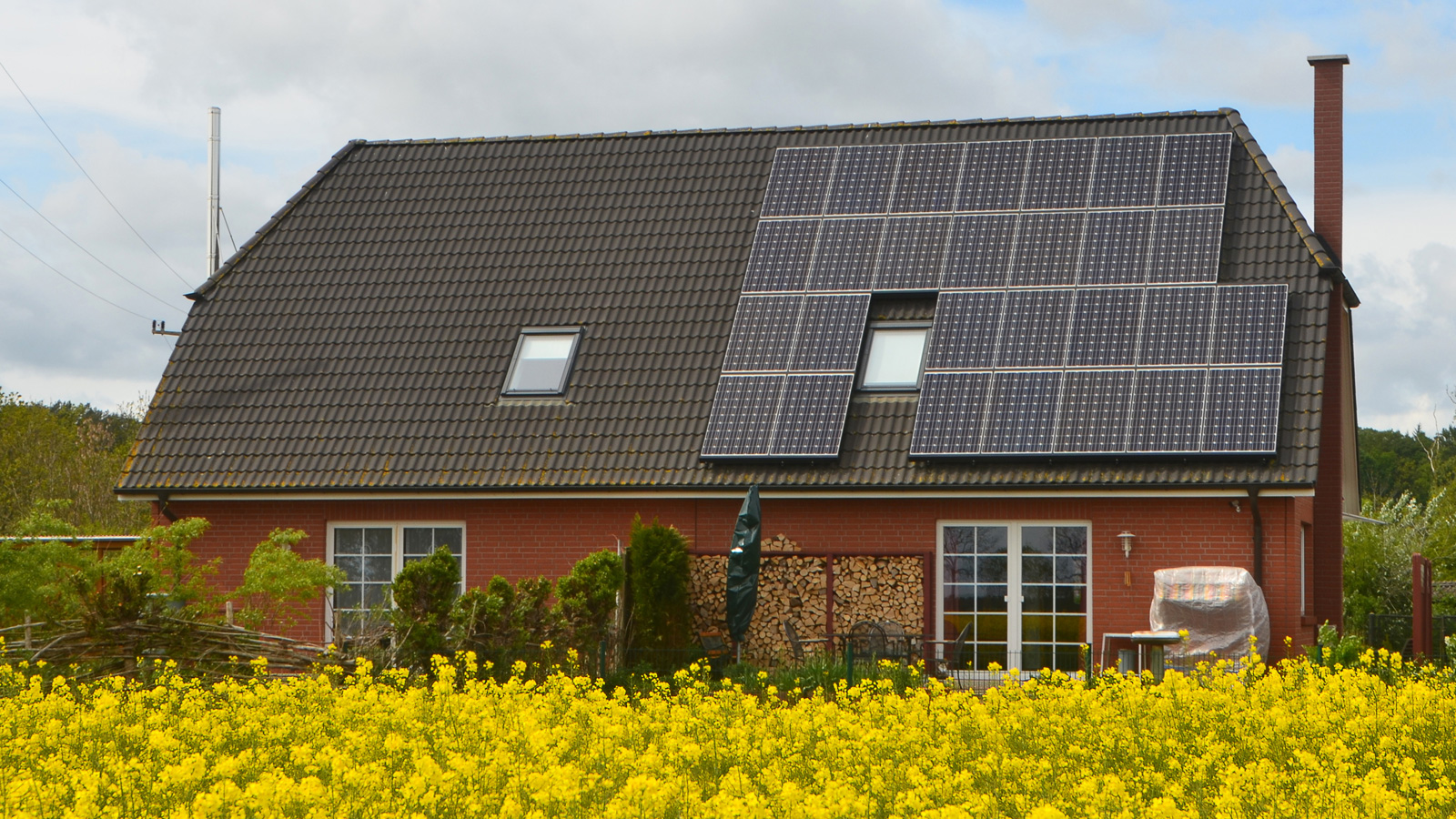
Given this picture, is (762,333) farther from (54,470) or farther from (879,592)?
(54,470)

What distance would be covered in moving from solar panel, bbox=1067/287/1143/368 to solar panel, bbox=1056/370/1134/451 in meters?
0.19

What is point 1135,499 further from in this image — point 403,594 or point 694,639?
point 403,594

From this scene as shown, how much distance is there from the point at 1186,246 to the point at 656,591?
7.00 metres

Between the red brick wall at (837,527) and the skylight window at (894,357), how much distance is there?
60.7 inches

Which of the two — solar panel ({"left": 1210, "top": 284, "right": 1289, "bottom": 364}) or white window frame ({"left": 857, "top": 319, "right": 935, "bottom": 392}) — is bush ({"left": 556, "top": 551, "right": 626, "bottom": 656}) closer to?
white window frame ({"left": 857, "top": 319, "right": 935, "bottom": 392})

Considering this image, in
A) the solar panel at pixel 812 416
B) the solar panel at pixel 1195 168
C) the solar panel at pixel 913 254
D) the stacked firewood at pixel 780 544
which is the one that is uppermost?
the solar panel at pixel 1195 168

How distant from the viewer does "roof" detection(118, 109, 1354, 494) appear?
17234 millimetres

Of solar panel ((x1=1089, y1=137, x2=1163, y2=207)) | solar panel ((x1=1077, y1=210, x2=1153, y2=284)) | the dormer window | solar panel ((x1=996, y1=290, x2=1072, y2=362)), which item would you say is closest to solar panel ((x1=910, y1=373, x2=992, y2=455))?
solar panel ((x1=996, y1=290, x2=1072, y2=362))

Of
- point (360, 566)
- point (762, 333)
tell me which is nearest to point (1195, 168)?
point (762, 333)

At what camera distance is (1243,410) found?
16.1m

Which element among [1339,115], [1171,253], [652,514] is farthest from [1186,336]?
[652,514]

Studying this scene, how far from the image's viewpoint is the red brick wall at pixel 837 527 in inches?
637

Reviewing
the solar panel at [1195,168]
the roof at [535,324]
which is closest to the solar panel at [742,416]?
the roof at [535,324]

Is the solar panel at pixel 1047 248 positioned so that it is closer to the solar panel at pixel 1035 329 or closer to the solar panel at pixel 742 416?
the solar panel at pixel 1035 329
